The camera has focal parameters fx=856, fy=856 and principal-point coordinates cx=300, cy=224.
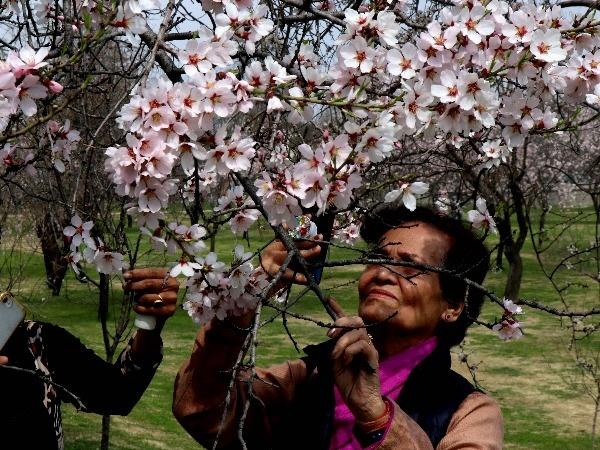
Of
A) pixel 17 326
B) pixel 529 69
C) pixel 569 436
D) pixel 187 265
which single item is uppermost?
pixel 529 69

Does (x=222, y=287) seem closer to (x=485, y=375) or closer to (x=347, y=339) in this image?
(x=347, y=339)

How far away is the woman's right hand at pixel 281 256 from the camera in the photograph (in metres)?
2.13

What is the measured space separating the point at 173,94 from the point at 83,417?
8844 mm

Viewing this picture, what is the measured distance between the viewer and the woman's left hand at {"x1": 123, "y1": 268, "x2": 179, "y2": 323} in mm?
2152

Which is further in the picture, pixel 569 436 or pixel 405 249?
pixel 569 436

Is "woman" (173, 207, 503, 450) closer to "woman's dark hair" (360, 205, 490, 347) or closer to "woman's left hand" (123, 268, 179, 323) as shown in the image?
"woman's dark hair" (360, 205, 490, 347)

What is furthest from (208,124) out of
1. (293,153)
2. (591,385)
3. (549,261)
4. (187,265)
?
(549,261)

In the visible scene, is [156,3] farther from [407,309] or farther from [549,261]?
[549,261]

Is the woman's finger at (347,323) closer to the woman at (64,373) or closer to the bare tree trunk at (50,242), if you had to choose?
the woman at (64,373)

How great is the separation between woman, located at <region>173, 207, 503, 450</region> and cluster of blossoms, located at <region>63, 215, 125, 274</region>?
0.39 m

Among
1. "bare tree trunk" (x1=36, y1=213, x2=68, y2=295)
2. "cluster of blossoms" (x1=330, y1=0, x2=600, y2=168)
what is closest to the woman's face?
"cluster of blossoms" (x1=330, y1=0, x2=600, y2=168)

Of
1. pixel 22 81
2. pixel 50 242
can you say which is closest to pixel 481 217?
pixel 22 81

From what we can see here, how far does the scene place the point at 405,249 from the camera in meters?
2.40

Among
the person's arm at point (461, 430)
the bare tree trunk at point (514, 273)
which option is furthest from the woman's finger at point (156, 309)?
the bare tree trunk at point (514, 273)
